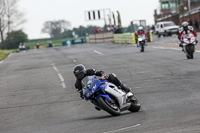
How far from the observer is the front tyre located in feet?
30.5

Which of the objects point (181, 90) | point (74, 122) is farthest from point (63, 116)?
point (181, 90)

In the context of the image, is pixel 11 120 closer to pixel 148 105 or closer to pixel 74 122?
pixel 74 122

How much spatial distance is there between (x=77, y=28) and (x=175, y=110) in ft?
504

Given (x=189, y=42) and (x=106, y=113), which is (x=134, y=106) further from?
(x=189, y=42)

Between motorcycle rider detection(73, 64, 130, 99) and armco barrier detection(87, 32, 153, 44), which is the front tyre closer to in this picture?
motorcycle rider detection(73, 64, 130, 99)

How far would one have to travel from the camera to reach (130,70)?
20.5 meters

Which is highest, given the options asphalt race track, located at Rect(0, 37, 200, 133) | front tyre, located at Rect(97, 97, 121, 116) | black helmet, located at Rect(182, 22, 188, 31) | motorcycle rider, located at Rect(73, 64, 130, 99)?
black helmet, located at Rect(182, 22, 188, 31)

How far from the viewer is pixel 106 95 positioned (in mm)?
9391

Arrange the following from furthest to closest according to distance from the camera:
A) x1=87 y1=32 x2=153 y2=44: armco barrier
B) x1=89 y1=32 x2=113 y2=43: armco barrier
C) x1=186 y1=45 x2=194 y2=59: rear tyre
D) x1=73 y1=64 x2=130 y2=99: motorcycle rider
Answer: x1=89 y1=32 x2=113 y2=43: armco barrier < x1=87 y1=32 x2=153 y2=44: armco barrier < x1=186 y1=45 x2=194 y2=59: rear tyre < x1=73 y1=64 x2=130 y2=99: motorcycle rider

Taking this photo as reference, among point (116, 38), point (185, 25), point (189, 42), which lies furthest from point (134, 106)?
point (116, 38)

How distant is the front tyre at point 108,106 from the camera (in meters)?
9.28

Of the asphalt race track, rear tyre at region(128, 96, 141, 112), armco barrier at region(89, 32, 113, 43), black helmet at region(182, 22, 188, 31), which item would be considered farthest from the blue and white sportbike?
armco barrier at region(89, 32, 113, 43)

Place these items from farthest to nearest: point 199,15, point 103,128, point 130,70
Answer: point 199,15 → point 130,70 → point 103,128

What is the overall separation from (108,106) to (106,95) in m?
0.24
